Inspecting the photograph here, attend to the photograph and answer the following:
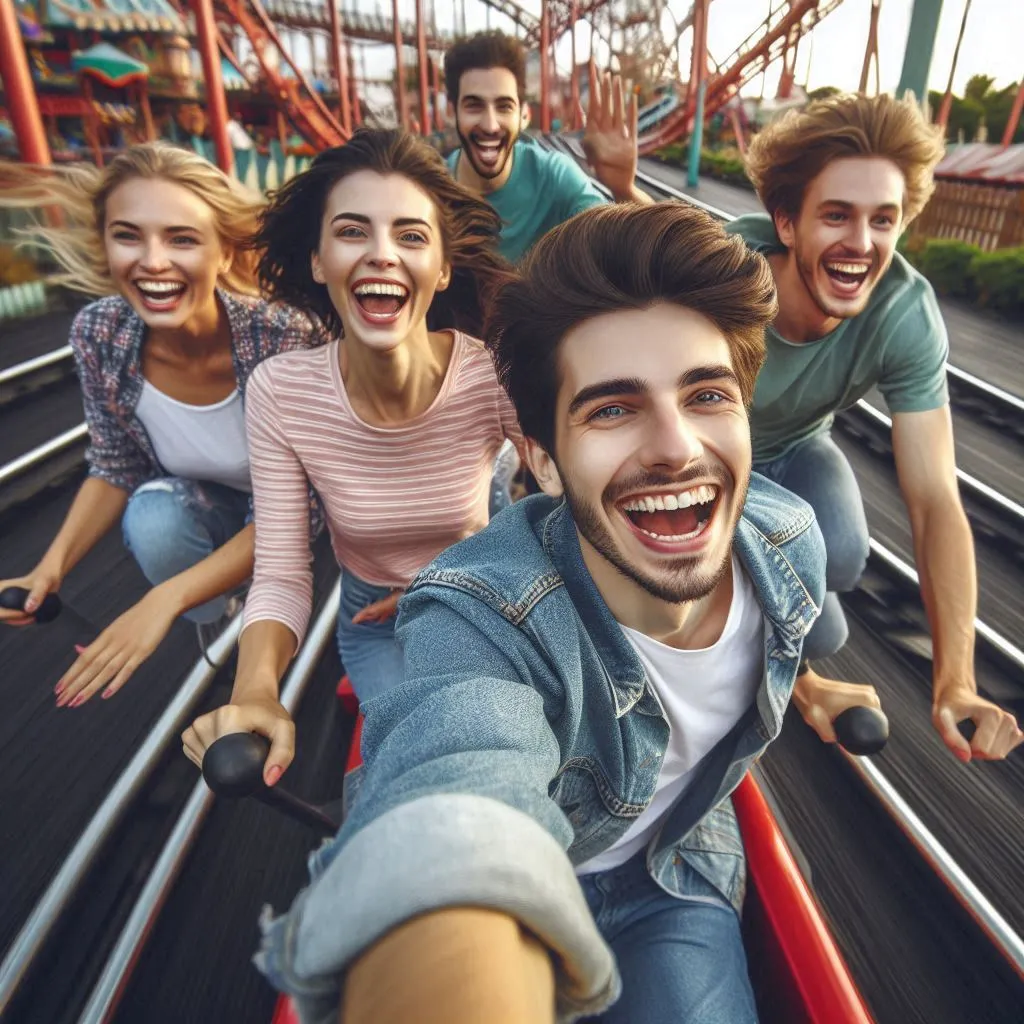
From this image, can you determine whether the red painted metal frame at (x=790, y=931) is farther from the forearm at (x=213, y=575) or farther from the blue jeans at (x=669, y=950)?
the forearm at (x=213, y=575)

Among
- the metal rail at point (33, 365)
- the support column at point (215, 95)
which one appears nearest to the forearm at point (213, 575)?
the metal rail at point (33, 365)

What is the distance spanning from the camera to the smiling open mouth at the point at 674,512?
88 centimetres

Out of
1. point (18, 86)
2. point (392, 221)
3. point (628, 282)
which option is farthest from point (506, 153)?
point (18, 86)

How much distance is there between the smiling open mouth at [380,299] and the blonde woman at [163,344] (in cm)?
36

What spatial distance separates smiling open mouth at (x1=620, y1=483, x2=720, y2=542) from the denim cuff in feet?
1.62

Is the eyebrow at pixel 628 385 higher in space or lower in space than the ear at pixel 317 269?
lower

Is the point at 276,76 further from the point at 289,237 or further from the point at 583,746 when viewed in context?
the point at 583,746

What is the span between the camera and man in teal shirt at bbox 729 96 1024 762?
1.45 meters

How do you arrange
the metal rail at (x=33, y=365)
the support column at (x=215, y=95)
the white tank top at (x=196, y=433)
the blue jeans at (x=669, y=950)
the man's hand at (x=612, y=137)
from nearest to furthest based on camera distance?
the blue jeans at (x=669, y=950), the white tank top at (x=196, y=433), the man's hand at (x=612, y=137), the metal rail at (x=33, y=365), the support column at (x=215, y=95)

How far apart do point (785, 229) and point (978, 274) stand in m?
5.19

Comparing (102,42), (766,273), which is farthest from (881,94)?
(102,42)

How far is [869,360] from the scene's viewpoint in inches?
61.5

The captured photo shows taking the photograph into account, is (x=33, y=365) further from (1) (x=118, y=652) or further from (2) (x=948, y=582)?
(2) (x=948, y=582)

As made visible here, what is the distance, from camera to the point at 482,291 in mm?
1665
